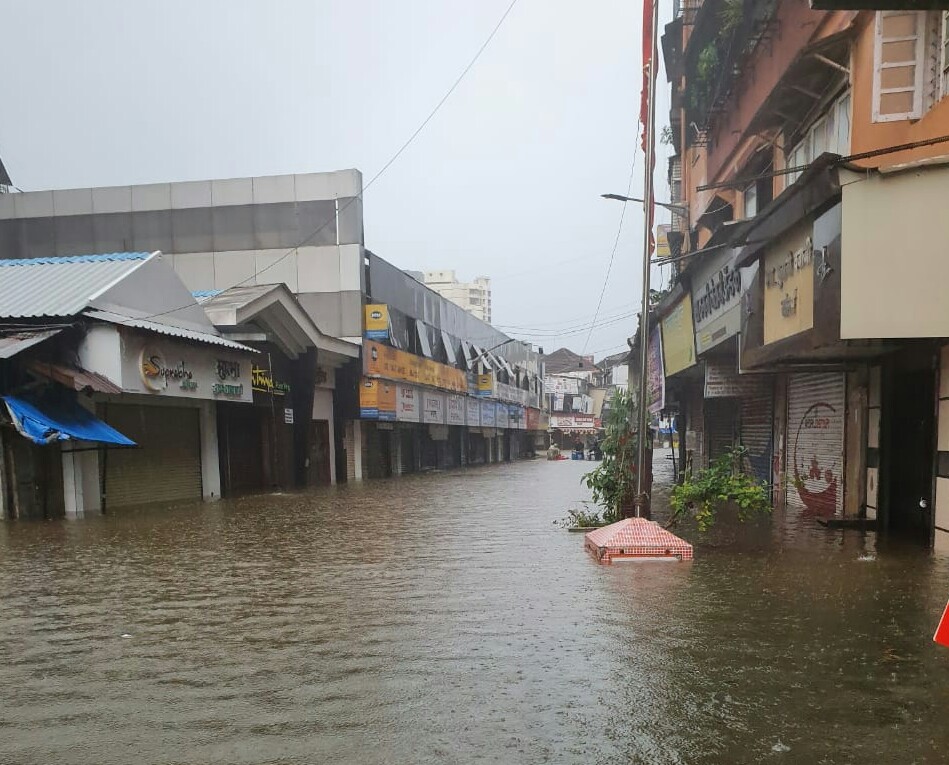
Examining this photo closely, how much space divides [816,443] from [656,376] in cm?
1060

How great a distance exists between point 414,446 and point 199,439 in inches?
673

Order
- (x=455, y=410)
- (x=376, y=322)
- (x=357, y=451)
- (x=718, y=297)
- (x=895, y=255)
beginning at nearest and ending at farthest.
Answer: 1. (x=895, y=255)
2. (x=718, y=297)
3. (x=376, y=322)
4. (x=357, y=451)
5. (x=455, y=410)

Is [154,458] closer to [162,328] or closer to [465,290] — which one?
[162,328]

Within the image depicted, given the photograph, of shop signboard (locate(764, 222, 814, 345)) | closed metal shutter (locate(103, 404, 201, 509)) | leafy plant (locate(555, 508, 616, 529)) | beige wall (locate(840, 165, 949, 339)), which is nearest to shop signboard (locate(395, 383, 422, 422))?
closed metal shutter (locate(103, 404, 201, 509))

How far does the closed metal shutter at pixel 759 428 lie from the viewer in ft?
51.0

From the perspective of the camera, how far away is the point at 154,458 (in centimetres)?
1781

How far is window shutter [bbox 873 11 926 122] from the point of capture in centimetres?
864

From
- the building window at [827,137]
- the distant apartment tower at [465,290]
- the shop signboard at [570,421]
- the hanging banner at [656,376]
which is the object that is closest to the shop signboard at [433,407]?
the hanging banner at [656,376]

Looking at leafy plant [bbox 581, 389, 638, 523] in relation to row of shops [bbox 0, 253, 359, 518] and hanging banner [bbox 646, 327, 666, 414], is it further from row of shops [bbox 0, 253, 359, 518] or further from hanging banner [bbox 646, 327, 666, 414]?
hanging banner [bbox 646, 327, 666, 414]

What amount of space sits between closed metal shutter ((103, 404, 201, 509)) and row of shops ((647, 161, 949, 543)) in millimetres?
12657

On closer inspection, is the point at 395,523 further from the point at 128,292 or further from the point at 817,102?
the point at 817,102

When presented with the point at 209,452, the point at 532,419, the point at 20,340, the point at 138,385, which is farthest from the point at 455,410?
the point at 20,340

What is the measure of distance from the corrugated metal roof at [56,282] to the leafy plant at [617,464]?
33.1 feet

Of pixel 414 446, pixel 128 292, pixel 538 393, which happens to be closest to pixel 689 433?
pixel 414 446
